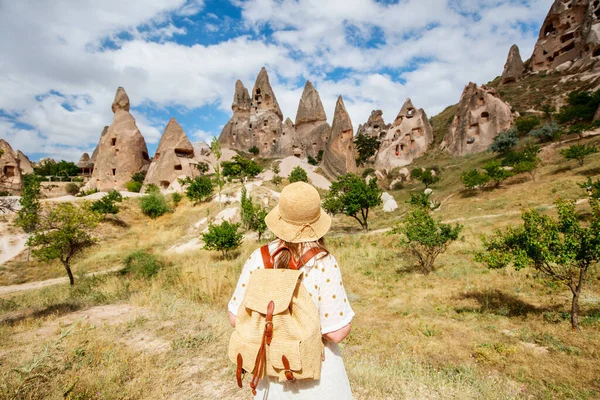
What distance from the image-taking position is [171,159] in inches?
1366

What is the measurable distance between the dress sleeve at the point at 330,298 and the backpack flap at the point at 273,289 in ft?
0.80

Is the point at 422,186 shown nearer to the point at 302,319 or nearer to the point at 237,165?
the point at 237,165

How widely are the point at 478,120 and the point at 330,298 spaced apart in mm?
42365

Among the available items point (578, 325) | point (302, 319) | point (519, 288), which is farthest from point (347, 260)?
point (302, 319)

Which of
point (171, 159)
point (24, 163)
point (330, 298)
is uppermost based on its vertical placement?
point (24, 163)

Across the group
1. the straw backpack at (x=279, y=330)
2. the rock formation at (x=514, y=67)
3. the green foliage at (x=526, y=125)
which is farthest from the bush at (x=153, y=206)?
the rock formation at (x=514, y=67)

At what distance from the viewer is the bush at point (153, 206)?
2609 cm

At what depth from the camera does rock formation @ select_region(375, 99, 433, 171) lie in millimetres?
41594

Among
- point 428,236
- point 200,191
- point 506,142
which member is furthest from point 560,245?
point 506,142

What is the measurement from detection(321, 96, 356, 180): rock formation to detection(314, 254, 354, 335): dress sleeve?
37.6m

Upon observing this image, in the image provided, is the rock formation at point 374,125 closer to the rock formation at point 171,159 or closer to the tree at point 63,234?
the rock formation at point 171,159

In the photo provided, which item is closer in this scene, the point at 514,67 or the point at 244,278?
the point at 244,278

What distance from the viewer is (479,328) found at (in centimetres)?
614

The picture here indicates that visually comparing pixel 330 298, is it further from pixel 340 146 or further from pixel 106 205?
pixel 340 146
